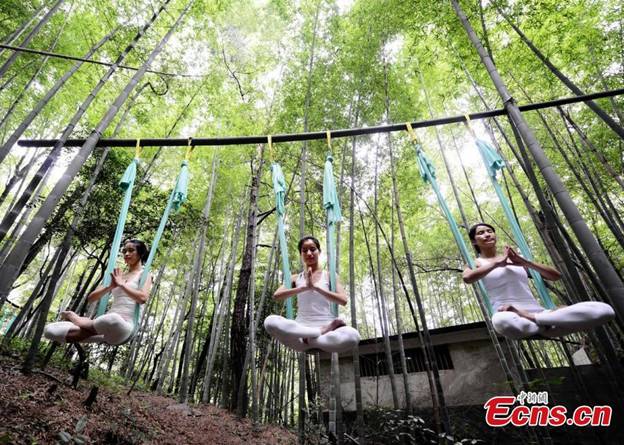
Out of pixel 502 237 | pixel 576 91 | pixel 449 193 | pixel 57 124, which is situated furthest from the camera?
pixel 502 237

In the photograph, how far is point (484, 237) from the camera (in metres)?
2.27

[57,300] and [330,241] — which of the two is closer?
[330,241]

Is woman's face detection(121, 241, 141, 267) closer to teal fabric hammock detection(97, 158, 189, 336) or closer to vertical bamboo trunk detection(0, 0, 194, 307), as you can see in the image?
teal fabric hammock detection(97, 158, 189, 336)

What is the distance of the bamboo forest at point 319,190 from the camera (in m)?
2.24

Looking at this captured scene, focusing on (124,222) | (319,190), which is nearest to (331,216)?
(124,222)

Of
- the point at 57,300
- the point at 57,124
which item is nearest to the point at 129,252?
the point at 57,124

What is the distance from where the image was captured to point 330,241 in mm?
2250

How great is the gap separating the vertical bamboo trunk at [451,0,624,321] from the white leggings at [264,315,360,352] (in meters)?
1.43

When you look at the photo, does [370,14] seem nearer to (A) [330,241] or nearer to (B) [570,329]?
(A) [330,241]

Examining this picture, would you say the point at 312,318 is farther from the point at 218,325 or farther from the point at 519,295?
the point at 218,325

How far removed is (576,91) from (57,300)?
18377 mm

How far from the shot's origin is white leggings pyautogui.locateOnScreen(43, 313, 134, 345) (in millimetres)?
2039

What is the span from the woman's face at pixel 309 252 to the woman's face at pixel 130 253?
53.5 inches

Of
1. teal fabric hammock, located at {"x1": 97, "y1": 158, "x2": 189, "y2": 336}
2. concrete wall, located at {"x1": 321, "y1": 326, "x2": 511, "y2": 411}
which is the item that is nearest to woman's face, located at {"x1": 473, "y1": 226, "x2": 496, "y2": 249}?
teal fabric hammock, located at {"x1": 97, "y1": 158, "x2": 189, "y2": 336}
